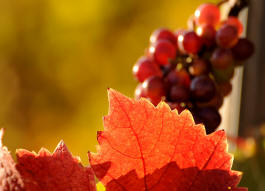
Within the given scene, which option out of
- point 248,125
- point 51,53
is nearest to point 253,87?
point 248,125

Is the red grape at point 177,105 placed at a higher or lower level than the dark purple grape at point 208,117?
higher

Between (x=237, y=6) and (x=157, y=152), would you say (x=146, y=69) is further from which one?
(x=157, y=152)

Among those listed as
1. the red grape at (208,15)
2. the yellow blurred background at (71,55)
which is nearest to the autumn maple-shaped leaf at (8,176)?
the red grape at (208,15)

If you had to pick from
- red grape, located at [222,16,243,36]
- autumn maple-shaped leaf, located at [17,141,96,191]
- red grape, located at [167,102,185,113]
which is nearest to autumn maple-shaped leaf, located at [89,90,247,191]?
autumn maple-shaped leaf, located at [17,141,96,191]

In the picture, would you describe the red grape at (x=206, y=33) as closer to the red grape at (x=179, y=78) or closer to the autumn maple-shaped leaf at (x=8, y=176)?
the red grape at (x=179, y=78)

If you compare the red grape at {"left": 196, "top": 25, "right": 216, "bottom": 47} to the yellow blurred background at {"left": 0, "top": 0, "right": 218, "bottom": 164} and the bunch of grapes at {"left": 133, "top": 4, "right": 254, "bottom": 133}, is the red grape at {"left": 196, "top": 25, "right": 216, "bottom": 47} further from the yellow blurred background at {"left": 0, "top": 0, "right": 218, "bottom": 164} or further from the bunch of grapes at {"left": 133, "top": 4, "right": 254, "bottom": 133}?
the yellow blurred background at {"left": 0, "top": 0, "right": 218, "bottom": 164}

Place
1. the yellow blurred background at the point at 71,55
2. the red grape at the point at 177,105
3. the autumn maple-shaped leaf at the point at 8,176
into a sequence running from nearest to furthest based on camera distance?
1. the autumn maple-shaped leaf at the point at 8,176
2. the red grape at the point at 177,105
3. the yellow blurred background at the point at 71,55
